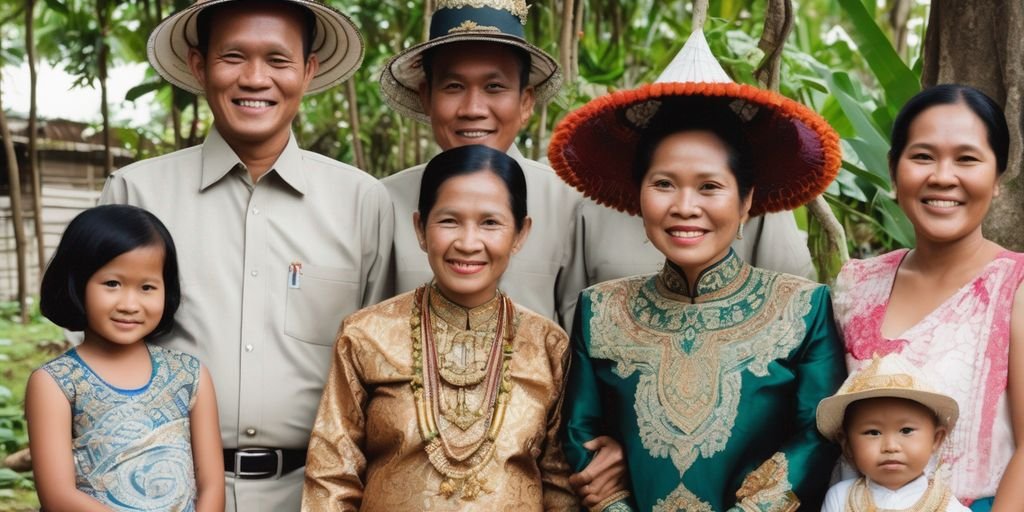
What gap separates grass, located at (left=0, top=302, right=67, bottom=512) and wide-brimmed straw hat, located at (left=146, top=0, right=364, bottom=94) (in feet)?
5.85

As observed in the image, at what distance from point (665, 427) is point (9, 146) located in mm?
4561

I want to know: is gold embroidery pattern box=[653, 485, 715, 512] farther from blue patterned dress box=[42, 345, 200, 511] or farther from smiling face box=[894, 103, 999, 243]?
blue patterned dress box=[42, 345, 200, 511]

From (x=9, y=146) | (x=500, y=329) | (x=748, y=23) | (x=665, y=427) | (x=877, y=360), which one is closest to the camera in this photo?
(x=877, y=360)

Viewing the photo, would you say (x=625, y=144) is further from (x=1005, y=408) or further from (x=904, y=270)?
(x=1005, y=408)

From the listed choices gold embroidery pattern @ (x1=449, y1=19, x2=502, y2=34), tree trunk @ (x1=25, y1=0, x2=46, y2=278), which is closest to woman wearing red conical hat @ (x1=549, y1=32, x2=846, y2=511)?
gold embroidery pattern @ (x1=449, y1=19, x2=502, y2=34)

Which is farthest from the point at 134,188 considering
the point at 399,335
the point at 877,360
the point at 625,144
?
the point at 877,360

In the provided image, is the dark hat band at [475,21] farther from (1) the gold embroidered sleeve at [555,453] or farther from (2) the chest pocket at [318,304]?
(1) the gold embroidered sleeve at [555,453]

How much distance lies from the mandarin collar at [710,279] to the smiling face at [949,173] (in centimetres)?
45

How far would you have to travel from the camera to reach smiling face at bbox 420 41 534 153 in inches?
128

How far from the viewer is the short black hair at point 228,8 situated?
2951 mm

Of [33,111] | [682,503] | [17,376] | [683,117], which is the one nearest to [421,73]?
[683,117]

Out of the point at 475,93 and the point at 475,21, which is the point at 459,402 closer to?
the point at 475,93

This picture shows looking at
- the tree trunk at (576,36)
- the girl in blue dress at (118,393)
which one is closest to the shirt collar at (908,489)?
the girl in blue dress at (118,393)

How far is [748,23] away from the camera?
6969mm
